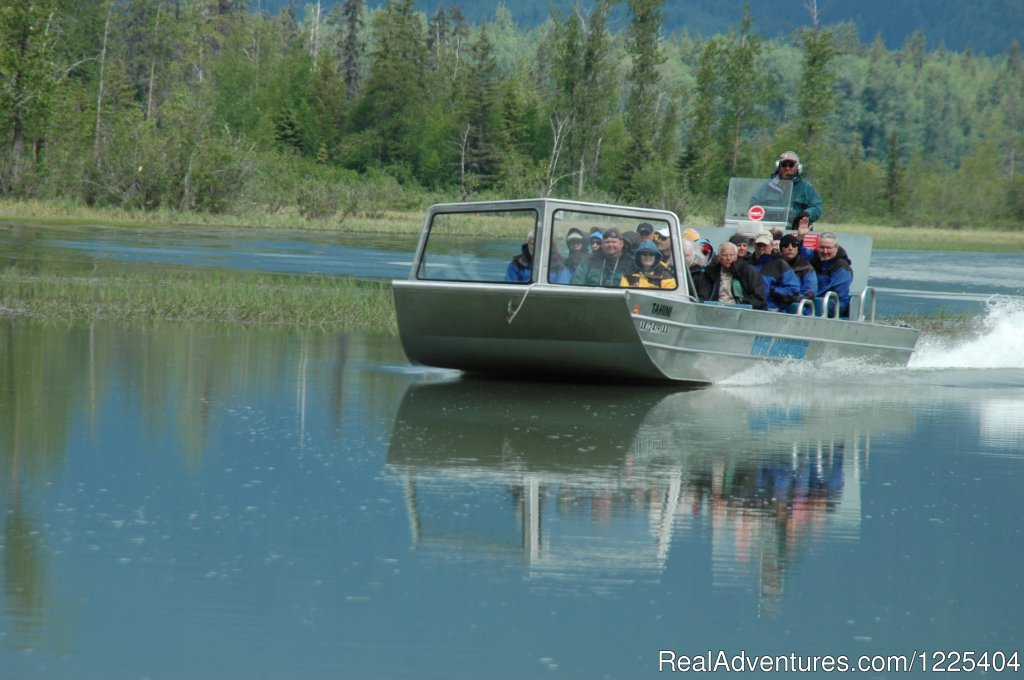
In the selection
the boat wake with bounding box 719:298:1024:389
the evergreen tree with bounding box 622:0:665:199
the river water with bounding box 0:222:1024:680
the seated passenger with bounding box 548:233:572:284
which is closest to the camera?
the river water with bounding box 0:222:1024:680

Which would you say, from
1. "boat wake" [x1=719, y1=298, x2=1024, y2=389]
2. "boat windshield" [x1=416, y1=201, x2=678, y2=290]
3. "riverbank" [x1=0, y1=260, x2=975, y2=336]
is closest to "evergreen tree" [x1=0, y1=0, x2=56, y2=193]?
"riverbank" [x1=0, y1=260, x2=975, y2=336]

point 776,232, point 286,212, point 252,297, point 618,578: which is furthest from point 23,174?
point 618,578

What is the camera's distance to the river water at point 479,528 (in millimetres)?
6652

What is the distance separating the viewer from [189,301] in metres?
22.6

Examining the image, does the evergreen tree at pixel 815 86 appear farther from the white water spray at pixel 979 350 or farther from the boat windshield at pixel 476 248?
the boat windshield at pixel 476 248

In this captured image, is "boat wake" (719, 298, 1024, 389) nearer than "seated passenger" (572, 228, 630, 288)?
No

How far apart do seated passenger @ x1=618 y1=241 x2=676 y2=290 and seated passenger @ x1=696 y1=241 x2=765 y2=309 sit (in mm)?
1673

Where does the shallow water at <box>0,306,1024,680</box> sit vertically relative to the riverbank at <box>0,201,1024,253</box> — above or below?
below

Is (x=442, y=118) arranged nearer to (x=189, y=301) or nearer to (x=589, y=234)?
(x=189, y=301)

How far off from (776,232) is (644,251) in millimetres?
4266

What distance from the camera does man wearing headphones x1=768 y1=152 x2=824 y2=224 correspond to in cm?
1983

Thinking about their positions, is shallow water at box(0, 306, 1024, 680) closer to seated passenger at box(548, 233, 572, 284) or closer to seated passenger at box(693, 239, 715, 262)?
seated passenger at box(548, 233, 572, 284)

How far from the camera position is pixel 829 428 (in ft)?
45.0

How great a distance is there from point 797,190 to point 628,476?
32.7 ft
